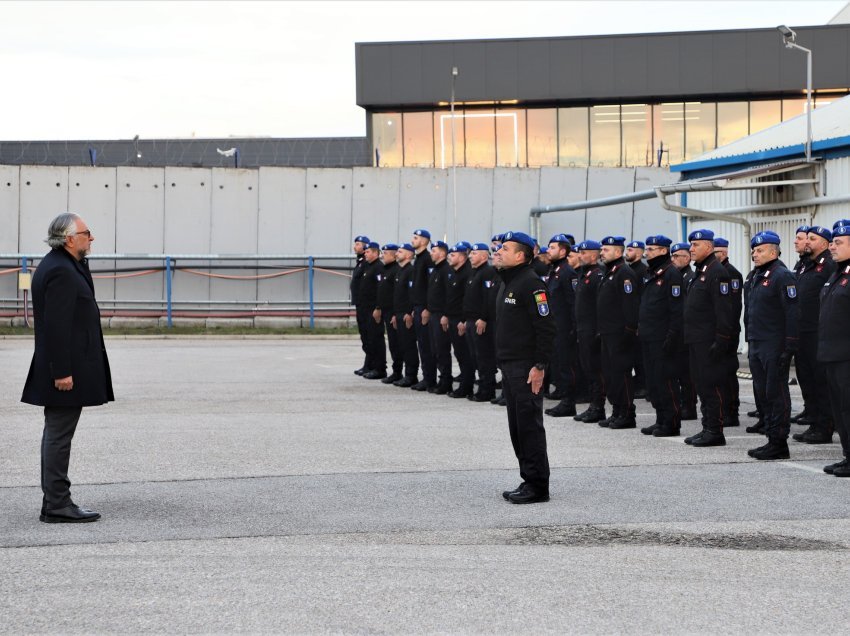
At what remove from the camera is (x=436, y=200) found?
2709 cm

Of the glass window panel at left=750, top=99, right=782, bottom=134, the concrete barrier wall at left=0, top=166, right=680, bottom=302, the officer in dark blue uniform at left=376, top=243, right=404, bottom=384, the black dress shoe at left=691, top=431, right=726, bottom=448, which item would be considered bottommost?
the black dress shoe at left=691, top=431, right=726, bottom=448

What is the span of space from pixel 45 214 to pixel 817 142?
57.7 feet

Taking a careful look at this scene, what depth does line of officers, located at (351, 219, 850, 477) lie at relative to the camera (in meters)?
9.59

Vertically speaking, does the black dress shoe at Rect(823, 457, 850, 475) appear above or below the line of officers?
below

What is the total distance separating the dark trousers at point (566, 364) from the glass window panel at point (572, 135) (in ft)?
82.8

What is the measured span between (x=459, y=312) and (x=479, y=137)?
81.0ft

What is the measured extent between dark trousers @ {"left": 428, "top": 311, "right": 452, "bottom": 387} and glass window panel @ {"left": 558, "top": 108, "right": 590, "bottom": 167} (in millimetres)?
23982

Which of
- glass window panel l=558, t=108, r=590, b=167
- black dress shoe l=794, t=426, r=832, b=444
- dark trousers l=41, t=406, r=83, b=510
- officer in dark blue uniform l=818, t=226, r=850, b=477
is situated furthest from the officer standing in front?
glass window panel l=558, t=108, r=590, b=167

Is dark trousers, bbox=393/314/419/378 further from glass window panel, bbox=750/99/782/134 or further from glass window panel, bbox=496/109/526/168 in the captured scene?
glass window panel, bbox=750/99/782/134

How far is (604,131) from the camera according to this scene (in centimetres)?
3866

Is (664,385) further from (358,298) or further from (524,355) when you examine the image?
(358,298)

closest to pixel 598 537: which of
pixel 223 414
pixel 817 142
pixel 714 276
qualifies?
pixel 714 276

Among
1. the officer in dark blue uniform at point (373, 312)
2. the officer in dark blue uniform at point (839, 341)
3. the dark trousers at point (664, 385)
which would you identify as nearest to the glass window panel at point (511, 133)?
the officer in dark blue uniform at point (373, 312)

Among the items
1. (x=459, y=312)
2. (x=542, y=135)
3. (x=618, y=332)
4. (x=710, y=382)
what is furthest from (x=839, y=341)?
(x=542, y=135)
